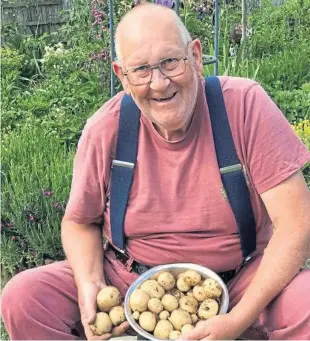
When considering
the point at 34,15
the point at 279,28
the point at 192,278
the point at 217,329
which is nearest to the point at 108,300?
the point at 192,278

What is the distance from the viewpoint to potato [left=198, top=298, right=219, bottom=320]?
2176mm

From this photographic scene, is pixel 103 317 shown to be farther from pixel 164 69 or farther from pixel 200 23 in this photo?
pixel 200 23

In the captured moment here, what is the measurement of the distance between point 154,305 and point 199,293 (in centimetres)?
15

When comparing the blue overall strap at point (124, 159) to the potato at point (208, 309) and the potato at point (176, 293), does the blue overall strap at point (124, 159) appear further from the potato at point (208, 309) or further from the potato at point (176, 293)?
the potato at point (208, 309)

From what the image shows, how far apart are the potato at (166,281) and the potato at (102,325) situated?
0.69ft

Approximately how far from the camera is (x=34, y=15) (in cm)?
807

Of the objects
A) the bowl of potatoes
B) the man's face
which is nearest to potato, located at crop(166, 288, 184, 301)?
the bowl of potatoes

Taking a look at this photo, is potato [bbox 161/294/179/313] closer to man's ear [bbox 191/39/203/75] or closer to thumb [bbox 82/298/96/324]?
thumb [bbox 82/298/96/324]

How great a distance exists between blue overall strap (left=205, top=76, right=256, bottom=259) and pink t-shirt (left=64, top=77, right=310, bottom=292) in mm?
20

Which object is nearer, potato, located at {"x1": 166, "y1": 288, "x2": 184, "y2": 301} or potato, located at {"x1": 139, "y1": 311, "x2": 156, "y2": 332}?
potato, located at {"x1": 139, "y1": 311, "x2": 156, "y2": 332}

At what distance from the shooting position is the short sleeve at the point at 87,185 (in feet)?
7.89

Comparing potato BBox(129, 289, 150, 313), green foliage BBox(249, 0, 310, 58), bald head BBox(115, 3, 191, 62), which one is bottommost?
potato BBox(129, 289, 150, 313)

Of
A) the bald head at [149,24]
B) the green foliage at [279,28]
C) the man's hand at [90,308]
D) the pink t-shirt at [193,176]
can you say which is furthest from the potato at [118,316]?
the green foliage at [279,28]

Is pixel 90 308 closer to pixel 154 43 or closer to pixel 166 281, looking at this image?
pixel 166 281
